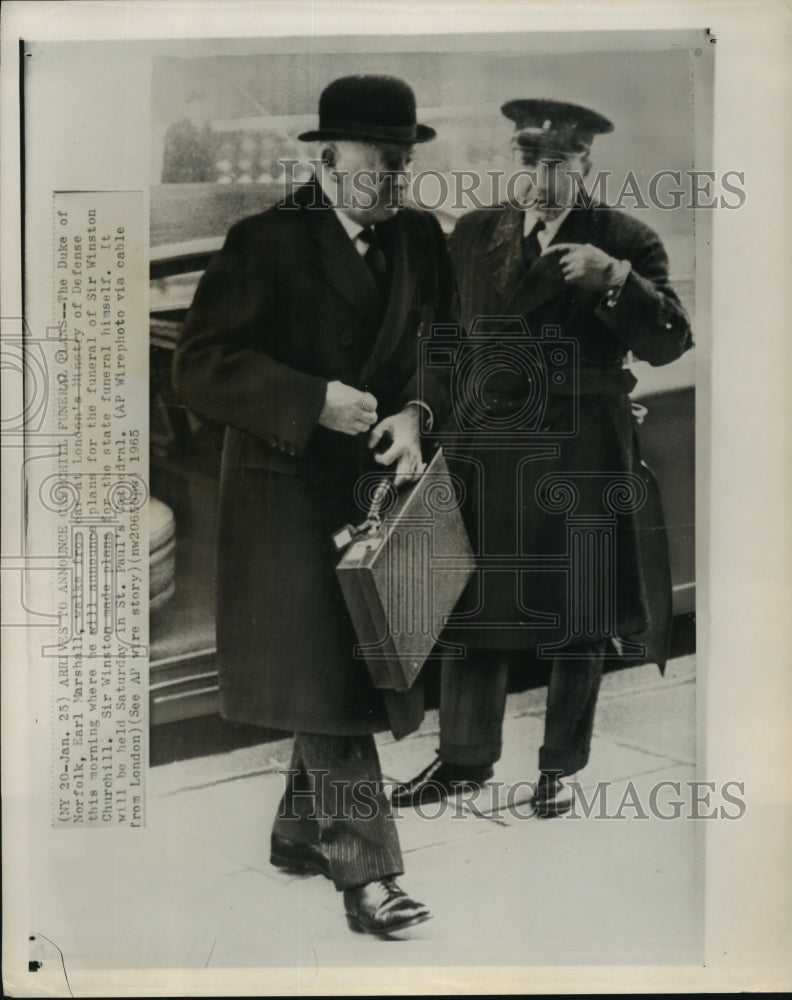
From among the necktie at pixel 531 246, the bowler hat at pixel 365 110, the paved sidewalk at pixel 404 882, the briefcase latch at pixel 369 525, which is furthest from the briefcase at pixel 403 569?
the bowler hat at pixel 365 110

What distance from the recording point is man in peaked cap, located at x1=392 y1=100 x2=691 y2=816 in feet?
5.06

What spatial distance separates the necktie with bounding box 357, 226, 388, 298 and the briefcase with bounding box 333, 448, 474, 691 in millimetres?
279

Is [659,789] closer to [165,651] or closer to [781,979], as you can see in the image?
[781,979]

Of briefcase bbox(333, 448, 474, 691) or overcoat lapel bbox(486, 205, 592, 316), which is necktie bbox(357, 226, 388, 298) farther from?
briefcase bbox(333, 448, 474, 691)

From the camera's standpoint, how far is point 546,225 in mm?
1548

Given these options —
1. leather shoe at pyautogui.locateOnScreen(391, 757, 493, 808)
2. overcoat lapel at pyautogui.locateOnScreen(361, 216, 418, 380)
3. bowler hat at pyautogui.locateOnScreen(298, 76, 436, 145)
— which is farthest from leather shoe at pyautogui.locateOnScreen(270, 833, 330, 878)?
bowler hat at pyautogui.locateOnScreen(298, 76, 436, 145)

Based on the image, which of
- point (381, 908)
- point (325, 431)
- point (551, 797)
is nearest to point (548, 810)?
point (551, 797)

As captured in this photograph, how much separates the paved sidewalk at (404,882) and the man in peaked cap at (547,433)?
48mm

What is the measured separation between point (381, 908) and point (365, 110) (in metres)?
1.24

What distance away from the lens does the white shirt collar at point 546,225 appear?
155 centimetres

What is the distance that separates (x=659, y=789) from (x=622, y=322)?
739 millimetres

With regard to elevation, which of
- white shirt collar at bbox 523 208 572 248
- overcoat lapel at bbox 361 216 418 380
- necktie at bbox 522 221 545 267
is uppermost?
white shirt collar at bbox 523 208 572 248

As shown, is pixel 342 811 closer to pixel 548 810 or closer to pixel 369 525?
pixel 548 810

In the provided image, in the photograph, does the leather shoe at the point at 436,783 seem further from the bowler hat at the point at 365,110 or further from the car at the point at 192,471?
the bowler hat at the point at 365,110
